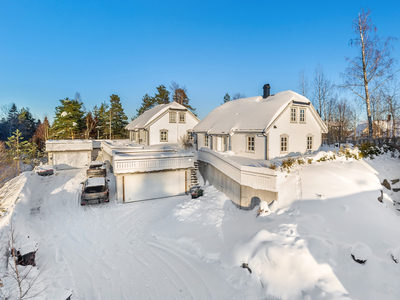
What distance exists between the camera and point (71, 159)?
24.7 meters

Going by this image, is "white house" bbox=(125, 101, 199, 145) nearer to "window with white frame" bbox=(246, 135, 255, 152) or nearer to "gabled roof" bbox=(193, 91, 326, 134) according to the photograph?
"gabled roof" bbox=(193, 91, 326, 134)

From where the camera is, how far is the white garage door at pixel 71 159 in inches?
949

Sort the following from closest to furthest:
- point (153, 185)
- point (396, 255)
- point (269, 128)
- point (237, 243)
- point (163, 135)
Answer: point (396, 255), point (237, 243), point (153, 185), point (269, 128), point (163, 135)

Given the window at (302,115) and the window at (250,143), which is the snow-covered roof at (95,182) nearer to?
the window at (250,143)

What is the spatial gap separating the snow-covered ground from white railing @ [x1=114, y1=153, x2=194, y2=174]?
2.72 metres

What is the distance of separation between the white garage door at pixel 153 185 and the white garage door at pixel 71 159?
1450 cm

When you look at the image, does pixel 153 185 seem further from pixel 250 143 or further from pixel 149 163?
pixel 250 143

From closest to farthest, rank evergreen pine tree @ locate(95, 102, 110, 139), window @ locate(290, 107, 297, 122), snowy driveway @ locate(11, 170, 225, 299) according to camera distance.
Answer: snowy driveway @ locate(11, 170, 225, 299) < window @ locate(290, 107, 297, 122) < evergreen pine tree @ locate(95, 102, 110, 139)

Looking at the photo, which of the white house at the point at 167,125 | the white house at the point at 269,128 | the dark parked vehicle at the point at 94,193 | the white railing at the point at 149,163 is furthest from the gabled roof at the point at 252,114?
the dark parked vehicle at the point at 94,193

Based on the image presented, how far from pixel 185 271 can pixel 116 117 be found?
47516 mm

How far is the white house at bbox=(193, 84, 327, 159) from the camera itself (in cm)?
1864

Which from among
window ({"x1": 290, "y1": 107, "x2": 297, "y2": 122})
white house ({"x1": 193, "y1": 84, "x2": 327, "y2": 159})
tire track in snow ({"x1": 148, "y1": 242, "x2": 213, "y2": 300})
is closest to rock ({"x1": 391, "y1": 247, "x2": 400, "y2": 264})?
tire track in snow ({"x1": 148, "y1": 242, "x2": 213, "y2": 300})

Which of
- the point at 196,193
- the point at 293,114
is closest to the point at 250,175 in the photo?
the point at 196,193

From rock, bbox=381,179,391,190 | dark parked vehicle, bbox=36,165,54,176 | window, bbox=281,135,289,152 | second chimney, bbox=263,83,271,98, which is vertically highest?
second chimney, bbox=263,83,271,98
